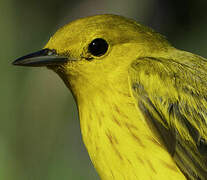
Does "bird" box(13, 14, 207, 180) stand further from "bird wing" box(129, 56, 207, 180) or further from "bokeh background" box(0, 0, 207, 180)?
"bokeh background" box(0, 0, 207, 180)

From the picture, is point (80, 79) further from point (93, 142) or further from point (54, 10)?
point (54, 10)

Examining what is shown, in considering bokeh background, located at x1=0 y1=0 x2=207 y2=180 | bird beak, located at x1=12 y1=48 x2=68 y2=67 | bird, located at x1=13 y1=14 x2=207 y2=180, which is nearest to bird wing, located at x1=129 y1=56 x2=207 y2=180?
bird, located at x1=13 y1=14 x2=207 y2=180

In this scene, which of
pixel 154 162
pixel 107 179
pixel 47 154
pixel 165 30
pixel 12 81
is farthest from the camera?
pixel 165 30

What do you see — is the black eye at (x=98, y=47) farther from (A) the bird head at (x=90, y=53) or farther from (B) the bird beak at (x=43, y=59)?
(B) the bird beak at (x=43, y=59)

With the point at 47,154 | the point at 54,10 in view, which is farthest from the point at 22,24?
the point at 47,154

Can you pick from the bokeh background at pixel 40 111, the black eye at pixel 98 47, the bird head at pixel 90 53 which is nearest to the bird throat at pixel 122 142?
the bird head at pixel 90 53
